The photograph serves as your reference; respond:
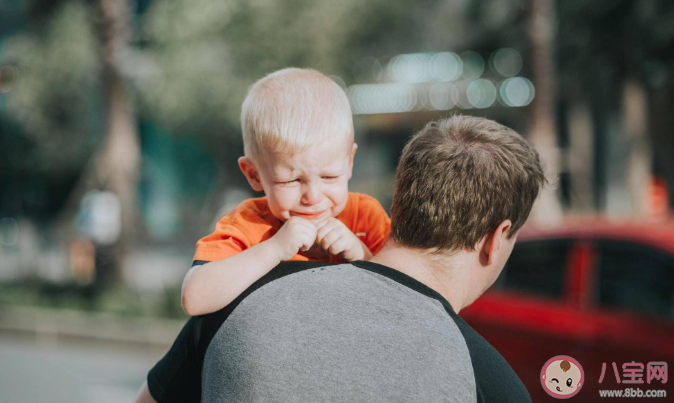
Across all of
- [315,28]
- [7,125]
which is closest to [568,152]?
[315,28]

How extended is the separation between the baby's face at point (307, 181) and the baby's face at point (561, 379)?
6.93 ft

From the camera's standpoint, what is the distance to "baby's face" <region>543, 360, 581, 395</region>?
10.8ft

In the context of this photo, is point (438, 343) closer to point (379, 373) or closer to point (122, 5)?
point (379, 373)

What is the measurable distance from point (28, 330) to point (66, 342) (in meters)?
0.74

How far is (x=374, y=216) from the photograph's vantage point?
1905 millimetres

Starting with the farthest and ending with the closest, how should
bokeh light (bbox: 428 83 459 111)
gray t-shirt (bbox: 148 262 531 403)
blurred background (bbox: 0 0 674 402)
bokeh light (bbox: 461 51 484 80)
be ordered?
bokeh light (bbox: 428 83 459 111) → bokeh light (bbox: 461 51 484 80) → blurred background (bbox: 0 0 674 402) → gray t-shirt (bbox: 148 262 531 403)

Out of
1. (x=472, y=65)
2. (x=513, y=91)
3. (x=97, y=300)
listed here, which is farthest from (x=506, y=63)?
(x=97, y=300)

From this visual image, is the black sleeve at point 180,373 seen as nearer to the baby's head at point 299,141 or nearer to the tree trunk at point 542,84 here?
the baby's head at point 299,141

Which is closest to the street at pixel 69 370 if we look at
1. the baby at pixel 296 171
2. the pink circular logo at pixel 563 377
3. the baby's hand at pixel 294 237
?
the pink circular logo at pixel 563 377

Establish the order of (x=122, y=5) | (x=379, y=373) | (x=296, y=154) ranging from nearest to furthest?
(x=379, y=373) → (x=296, y=154) → (x=122, y=5)

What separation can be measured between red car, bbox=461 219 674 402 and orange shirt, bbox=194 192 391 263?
2322 mm

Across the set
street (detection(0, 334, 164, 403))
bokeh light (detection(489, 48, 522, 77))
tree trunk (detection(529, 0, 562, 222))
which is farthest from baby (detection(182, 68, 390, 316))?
bokeh light (detection(489, 48, 522, 77))

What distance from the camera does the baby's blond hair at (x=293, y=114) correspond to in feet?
5.36

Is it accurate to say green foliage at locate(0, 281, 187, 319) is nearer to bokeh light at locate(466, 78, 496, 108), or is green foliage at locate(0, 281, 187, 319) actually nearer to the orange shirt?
the orange shirt
